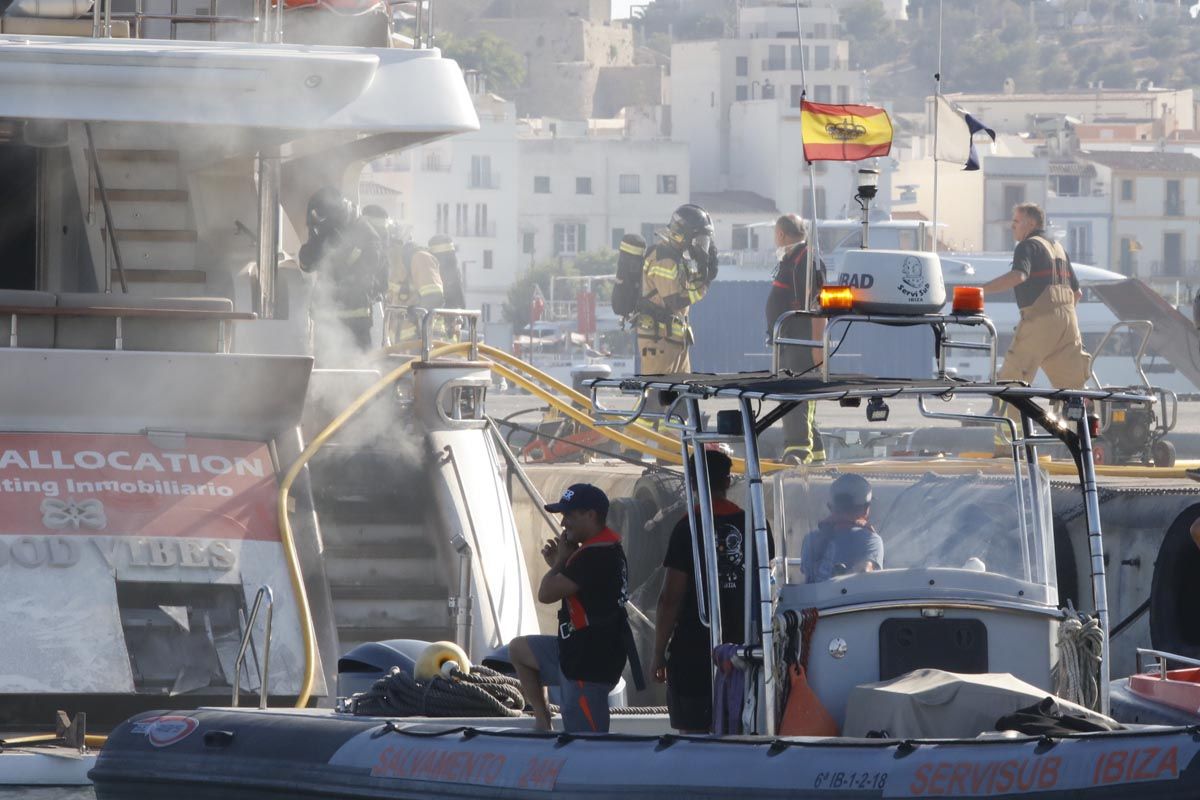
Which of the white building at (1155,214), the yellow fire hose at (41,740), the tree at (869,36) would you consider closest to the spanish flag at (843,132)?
the yellow fire hose at (41,740)

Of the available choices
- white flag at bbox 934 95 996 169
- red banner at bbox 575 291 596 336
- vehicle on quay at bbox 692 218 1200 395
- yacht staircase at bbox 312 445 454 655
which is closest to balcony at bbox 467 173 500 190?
red banner at bbox 575 291 596 336

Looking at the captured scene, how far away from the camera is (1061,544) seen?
12023 mm

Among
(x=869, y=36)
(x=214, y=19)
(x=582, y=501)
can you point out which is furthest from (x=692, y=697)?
(x=869, y=36)

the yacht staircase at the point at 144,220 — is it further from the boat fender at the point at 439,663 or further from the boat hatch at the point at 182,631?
the boat fender at the point at 439,663

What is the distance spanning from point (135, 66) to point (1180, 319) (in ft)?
54.1

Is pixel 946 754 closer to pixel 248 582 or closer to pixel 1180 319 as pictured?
pixel 248 582

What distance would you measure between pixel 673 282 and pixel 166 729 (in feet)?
23.3

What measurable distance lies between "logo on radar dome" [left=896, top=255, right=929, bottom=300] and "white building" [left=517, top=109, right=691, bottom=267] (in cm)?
9768

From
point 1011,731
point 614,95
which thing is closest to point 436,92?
point 1011,731

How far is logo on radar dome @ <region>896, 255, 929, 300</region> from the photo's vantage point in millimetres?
7805

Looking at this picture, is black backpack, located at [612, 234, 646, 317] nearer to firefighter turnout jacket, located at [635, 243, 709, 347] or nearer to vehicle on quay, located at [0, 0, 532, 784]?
firefighter turnout jacket, located at [635, 243, 709, 347]

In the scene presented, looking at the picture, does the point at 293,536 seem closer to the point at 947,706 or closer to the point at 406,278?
the point at 947,706

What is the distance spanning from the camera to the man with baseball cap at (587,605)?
26.5 feet

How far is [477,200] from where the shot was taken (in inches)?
4129
